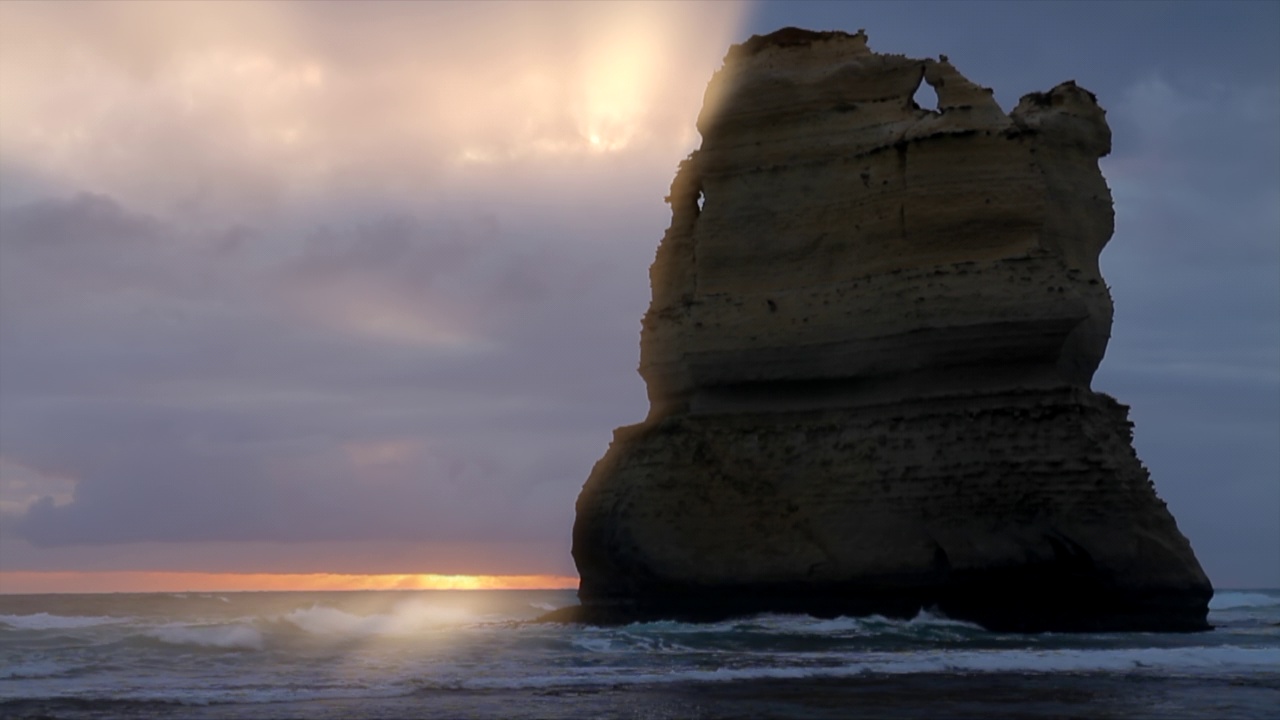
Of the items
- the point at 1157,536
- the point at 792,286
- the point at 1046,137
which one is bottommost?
the point at 1157,536

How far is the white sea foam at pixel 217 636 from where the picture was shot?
26391mm

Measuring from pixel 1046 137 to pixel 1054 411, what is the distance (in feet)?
19.2

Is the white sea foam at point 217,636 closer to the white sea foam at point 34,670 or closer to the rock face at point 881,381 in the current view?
the white sea foam at point 34,670

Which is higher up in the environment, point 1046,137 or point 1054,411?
point 1046,137

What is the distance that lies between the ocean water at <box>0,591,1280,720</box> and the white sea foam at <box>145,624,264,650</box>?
7 centimetres

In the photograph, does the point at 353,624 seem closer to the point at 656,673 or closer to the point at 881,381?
the point at 881,381

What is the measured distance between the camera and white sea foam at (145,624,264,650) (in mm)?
26391

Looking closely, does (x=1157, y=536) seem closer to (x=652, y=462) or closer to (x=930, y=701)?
(x=652, y=462)

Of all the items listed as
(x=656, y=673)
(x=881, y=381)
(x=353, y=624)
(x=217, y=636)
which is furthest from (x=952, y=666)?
(x=353, y=624)

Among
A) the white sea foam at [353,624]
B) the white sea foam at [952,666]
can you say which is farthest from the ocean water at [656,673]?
the white sea foam at [353,624]

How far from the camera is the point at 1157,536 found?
82.5ft

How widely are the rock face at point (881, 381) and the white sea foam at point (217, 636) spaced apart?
7.06 metres

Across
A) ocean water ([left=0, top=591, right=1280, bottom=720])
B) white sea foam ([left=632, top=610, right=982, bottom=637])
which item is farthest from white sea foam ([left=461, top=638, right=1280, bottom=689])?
white sea foam ([left=632, top=610, right=982, bottom=637])

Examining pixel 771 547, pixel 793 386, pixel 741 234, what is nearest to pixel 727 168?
pixel 741 234
